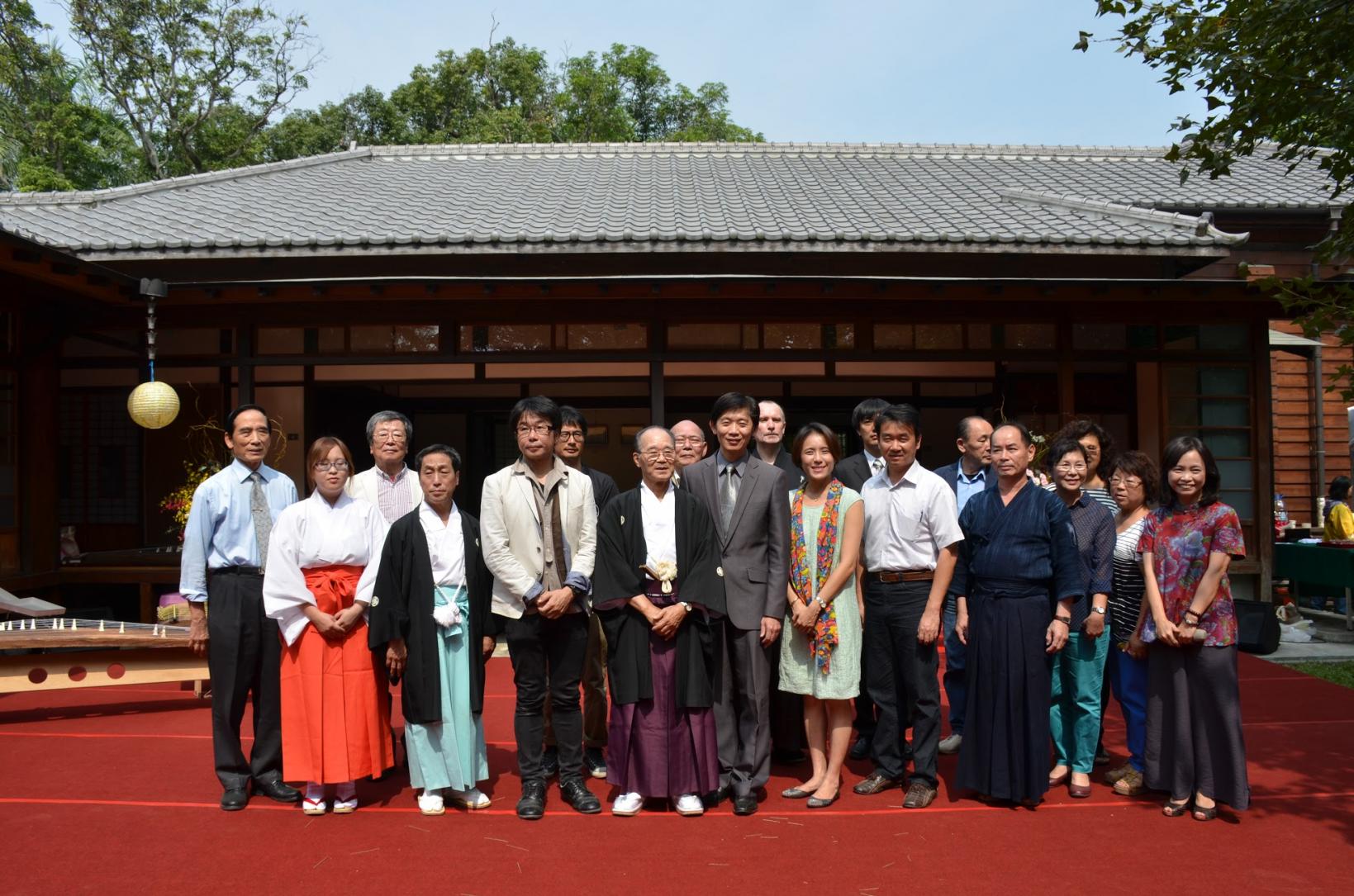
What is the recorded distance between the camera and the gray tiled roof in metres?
7.48

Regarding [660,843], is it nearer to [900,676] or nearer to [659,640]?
[659,640]

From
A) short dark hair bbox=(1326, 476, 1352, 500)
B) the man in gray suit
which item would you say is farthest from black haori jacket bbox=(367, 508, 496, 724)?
short dark hair bbox=(1326, 476, 1352, 500)

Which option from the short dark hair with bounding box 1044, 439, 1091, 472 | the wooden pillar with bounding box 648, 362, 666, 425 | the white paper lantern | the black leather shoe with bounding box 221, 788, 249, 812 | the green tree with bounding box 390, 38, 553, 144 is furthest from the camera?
the green tree with bounding box 390, 38, 553, 144

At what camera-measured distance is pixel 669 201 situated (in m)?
9.52

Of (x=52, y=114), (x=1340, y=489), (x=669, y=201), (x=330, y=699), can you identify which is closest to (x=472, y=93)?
(x=52, y=114)

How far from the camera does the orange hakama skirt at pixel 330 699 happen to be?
4.14 meters

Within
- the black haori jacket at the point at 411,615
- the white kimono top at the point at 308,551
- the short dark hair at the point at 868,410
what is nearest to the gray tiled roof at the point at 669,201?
the short dark hair at the point at 868,410

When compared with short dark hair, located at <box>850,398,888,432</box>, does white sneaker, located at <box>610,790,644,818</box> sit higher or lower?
lower

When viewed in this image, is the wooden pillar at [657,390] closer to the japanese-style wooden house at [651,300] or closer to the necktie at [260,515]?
the japanese-style wooden house at [651,300]

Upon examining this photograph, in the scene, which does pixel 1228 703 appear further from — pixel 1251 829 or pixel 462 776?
pixel 462 776

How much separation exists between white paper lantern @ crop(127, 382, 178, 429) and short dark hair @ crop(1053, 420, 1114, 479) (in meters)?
6.34

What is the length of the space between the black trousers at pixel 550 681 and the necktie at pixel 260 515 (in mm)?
1168

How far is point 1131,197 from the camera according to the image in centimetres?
975

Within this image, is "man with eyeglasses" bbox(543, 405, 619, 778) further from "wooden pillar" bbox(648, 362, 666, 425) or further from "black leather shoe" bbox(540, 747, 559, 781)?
"wooden pillar" bbox(648, 362, 666, 425)
